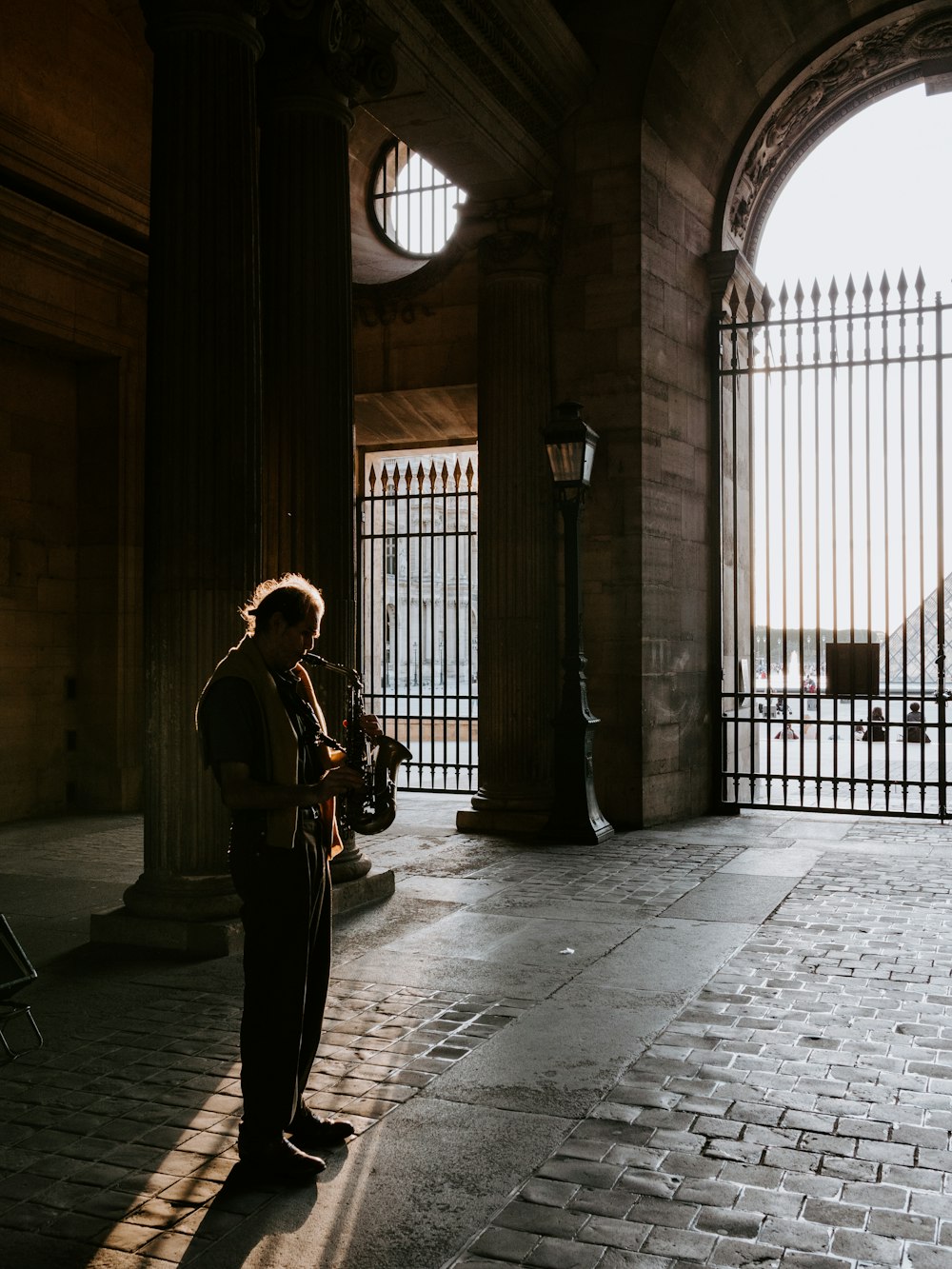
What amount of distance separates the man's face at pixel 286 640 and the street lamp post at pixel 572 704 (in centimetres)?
705

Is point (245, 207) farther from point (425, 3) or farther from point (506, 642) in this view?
point (506, 642)

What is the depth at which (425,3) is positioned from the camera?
9.47m

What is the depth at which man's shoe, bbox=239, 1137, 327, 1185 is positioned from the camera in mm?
3787

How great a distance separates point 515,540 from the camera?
38.9 feet

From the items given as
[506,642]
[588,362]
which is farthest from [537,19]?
[506,642]

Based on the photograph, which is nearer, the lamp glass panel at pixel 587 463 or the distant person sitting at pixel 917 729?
the lamp glass panel at pixel 587 463

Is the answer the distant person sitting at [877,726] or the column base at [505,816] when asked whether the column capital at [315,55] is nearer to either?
the column base at [505,816]

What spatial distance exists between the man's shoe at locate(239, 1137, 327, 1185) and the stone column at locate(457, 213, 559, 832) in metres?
7.83

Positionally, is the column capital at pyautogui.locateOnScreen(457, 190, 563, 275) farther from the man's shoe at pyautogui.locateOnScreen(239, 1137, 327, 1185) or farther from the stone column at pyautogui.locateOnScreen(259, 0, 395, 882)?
the man's shoe at pyautogui.locateOnScreen(239, 1137, 327, 1185)

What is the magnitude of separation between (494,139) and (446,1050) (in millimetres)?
8682

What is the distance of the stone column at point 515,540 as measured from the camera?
11750 mm

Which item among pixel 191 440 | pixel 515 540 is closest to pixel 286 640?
pixel 191 440

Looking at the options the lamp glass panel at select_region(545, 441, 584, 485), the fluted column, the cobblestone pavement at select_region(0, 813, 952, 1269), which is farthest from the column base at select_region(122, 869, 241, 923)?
the lamp glass panel at select_region(545, 441, 584, 485)

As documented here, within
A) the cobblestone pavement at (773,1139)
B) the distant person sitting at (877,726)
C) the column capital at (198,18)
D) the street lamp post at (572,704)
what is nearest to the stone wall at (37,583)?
the street lamp post at (572,704)
